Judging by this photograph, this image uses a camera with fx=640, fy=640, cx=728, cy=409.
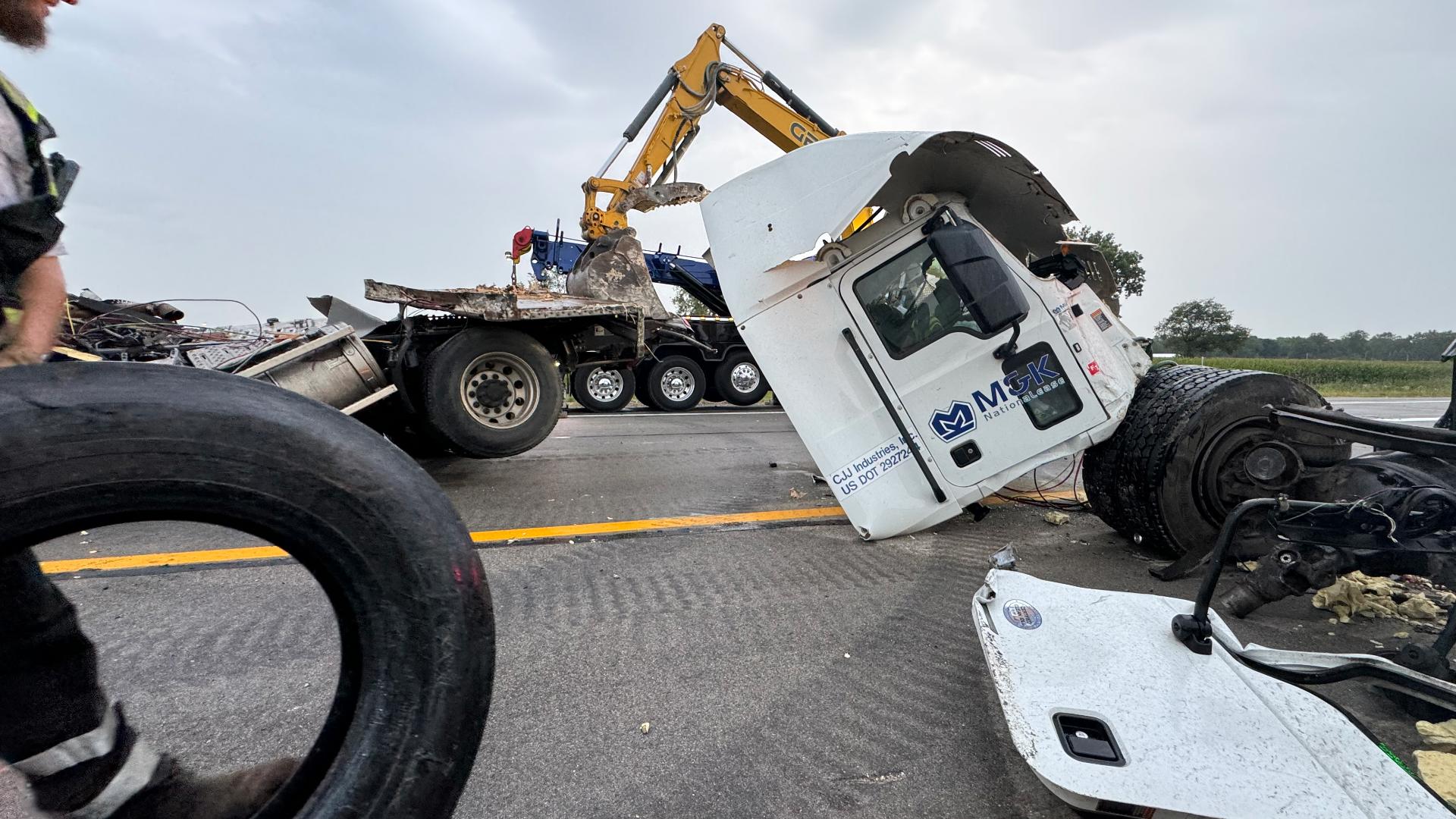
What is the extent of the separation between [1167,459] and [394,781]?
10.9ft

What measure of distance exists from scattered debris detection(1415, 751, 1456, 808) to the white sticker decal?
6.82 ft

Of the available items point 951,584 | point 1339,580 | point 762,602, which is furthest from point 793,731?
point 1339,580

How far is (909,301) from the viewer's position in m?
3.48

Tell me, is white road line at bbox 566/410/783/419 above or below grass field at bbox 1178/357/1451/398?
above

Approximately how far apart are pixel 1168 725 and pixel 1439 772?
Answer: 709mm

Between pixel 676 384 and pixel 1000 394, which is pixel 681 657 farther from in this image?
pixel 676 384

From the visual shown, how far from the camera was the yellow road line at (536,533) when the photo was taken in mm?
2904

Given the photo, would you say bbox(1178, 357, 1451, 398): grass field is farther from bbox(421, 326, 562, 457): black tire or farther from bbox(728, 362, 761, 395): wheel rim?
bbox(421, 326, 562, 457): black tire

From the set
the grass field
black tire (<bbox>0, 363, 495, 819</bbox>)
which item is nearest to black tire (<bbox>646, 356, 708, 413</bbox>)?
black tire (<bbox>0, 363, 495, 819</bbox>)

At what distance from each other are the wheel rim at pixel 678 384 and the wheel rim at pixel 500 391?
607 cm

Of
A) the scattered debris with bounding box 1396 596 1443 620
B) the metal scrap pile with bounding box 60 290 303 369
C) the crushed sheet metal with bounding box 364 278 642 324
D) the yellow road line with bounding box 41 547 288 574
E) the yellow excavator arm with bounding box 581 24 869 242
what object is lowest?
the scattered debris with bounding box 1396 596 1443 620

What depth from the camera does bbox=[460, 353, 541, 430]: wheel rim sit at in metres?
4.71

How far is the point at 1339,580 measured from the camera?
2807 mm

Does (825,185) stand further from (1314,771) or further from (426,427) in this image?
(426,427)
